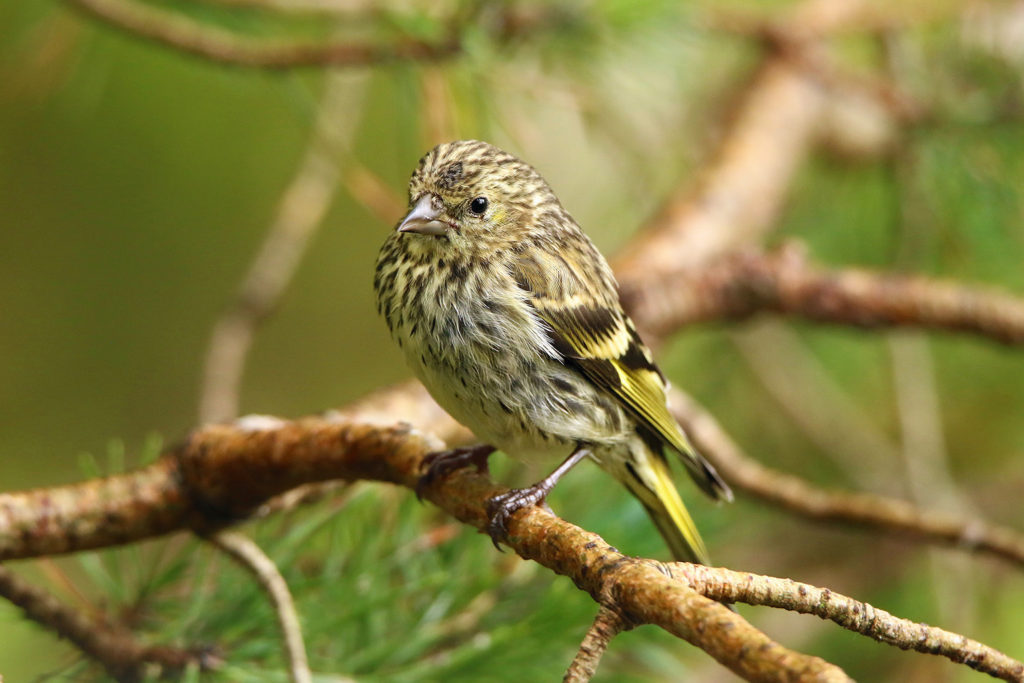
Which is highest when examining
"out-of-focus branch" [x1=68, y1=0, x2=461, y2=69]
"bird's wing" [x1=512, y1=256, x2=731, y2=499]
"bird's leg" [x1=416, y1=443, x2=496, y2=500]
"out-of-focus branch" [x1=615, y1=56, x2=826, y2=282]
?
"out-of-focus branch" [x1=615, y1=56, x2=826, y2=282]

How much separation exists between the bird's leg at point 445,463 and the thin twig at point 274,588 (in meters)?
0.22

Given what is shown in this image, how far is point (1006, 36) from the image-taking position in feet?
10.2

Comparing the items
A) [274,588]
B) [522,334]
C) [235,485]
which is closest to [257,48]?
[522,334]

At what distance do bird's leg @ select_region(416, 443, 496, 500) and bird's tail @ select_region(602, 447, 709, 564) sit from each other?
0.31m

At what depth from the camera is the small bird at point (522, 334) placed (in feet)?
6.14

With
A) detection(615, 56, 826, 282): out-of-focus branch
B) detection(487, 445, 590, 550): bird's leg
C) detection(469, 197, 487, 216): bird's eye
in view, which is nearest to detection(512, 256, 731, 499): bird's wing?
detection(469, 197, 487, 216): bird's eye

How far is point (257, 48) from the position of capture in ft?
7.07

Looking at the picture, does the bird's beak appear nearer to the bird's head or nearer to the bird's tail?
the bird's head

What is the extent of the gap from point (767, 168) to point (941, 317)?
2.80 feet

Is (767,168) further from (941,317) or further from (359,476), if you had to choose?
(359,476)

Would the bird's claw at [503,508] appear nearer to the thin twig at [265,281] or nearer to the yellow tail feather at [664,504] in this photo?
the yellow tail feather at [664,504]

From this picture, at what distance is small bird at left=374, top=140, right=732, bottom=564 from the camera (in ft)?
6.14

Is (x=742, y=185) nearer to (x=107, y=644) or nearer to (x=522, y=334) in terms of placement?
(x=522, y=334)

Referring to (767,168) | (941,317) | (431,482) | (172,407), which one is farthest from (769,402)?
(431,482)
